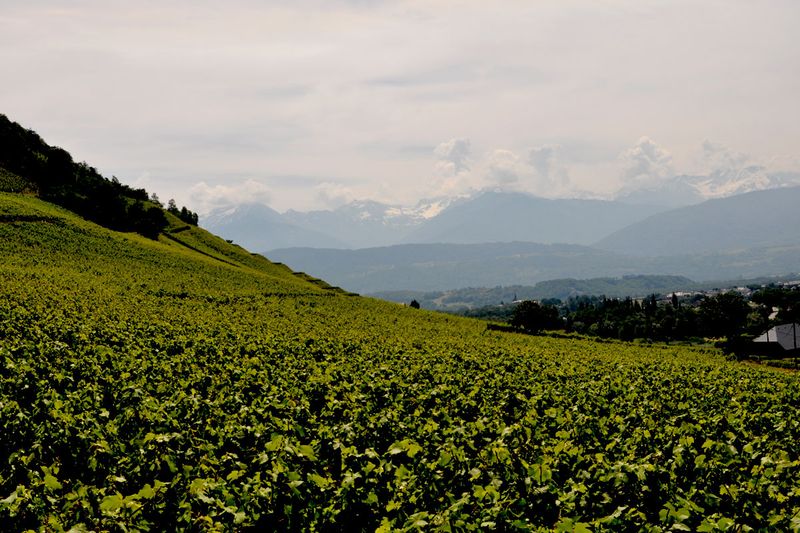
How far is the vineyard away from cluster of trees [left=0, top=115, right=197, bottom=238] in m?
92.3

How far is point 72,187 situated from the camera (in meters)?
141

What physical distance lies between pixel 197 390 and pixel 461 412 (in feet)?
32.5

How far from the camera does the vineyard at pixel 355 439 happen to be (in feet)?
28.6

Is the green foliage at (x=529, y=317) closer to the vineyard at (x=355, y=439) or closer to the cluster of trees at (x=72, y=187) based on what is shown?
the vineyard at (x=355, y=439)

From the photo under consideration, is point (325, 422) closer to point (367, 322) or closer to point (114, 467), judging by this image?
point (114, 467)

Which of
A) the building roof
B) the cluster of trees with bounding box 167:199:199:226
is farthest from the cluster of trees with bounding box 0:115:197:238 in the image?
the building roof

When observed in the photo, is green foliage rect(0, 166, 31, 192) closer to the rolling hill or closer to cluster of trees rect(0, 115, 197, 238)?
cluster of trees rect(0, 115, 197, 238)

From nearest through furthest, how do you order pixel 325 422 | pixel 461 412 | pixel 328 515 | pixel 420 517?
pixel 420 517
pixel 328 515
pixel 325 422
pixel 461 412

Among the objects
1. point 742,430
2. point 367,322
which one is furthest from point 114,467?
point 367,322

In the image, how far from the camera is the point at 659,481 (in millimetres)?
10680

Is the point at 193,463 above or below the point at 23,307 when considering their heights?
below

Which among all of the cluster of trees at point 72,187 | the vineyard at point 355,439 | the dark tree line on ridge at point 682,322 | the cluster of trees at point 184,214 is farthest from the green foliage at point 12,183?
the dark tree line on ridge at point 682,322

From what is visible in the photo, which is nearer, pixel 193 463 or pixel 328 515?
pixel 328 515

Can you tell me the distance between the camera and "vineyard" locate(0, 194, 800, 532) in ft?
28.6
